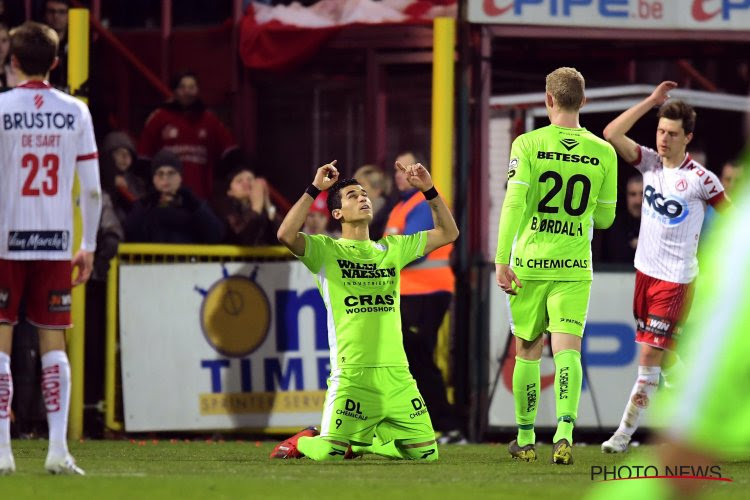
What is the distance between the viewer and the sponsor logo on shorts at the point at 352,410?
8.09 m

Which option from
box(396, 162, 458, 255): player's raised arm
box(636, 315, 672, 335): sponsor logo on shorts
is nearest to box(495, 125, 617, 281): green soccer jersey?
box(396, 162, 458, 255): player's raised arm

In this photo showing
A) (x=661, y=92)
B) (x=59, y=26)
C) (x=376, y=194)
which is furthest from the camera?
(x=59, y=26)

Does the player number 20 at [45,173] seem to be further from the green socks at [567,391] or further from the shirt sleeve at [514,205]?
the green socks at [567,391]

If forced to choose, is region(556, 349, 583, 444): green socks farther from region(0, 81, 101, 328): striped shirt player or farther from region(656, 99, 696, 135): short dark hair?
region(0, 81, 101, 328): striped shirt player

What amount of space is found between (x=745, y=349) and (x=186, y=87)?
36.2ft

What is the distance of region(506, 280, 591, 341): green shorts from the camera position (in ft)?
26.9

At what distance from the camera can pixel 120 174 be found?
1279 centimetres

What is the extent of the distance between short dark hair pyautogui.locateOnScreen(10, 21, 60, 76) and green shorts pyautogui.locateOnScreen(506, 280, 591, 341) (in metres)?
2.81

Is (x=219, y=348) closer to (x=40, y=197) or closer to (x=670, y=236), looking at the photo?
(x=670, y=236)

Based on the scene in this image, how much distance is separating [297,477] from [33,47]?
2.35 meters

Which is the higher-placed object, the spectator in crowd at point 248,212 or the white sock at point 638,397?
the spectator in crowd at point 248,212

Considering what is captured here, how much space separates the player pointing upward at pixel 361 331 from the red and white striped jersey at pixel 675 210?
155 cm

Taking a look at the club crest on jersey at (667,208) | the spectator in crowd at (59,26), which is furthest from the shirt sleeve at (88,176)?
the spectator in crowd at (59,26)

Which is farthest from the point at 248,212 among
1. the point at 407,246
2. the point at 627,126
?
the point at 627,126
